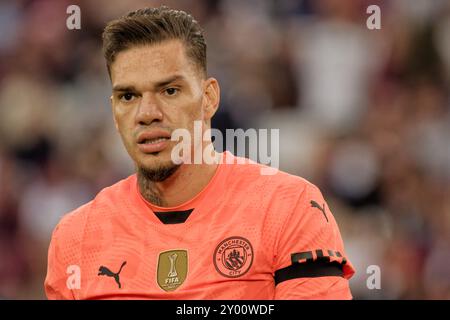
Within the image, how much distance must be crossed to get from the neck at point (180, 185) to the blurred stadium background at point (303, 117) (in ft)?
8.25

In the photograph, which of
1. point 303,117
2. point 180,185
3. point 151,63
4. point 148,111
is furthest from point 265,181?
point 303,117

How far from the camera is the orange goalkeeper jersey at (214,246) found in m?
3.25

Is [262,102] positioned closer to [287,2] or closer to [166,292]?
[287,2]

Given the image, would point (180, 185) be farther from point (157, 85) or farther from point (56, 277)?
point (56, 277)

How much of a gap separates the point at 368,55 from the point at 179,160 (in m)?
3.40

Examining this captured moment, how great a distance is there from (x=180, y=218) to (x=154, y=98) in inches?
20.4

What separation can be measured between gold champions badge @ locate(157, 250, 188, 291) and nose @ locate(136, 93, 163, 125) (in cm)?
54

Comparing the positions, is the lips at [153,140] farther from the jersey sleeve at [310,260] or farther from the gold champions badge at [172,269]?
the jersey sleeve at [310,260]

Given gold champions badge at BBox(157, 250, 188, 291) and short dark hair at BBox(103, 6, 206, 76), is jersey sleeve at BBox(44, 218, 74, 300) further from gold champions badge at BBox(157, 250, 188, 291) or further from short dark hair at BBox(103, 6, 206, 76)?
short dark hair at BBox(103, 6, 206, 76)

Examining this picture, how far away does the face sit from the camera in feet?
11.2

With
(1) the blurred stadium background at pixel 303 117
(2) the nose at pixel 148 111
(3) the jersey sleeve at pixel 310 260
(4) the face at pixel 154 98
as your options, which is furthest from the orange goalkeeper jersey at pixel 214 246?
(1) the blurred stadium background at pixel 303 117

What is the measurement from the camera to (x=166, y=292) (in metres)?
3.29
